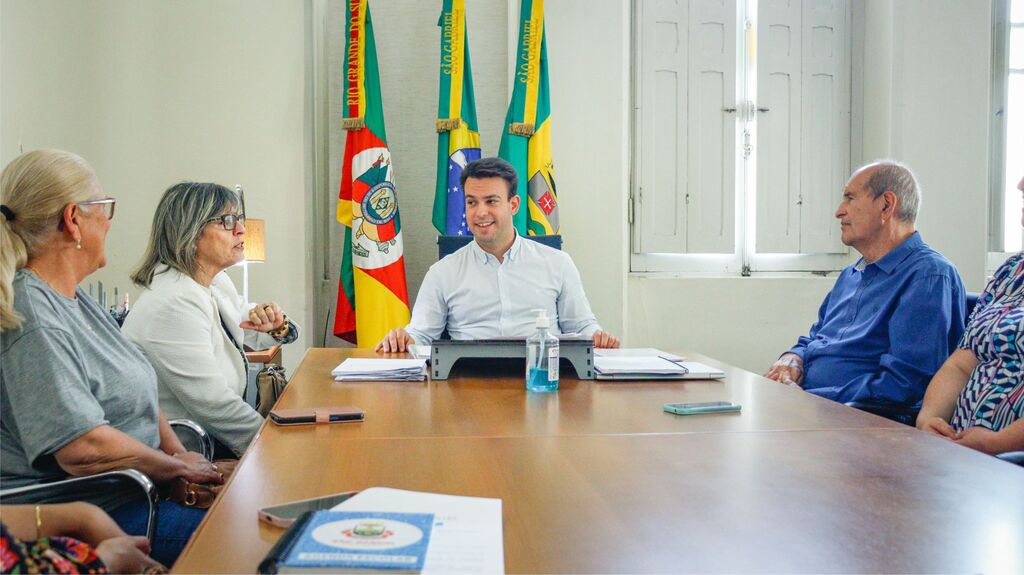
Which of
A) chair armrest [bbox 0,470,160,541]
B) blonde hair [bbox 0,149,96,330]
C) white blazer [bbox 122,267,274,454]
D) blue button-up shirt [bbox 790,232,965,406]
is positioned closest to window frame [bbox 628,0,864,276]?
blue button-up shirt [bbox 790,232,965,406]

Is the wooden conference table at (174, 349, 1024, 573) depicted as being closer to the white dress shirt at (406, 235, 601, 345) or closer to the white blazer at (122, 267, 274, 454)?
the white blazer at (122, 267, 274, 454)

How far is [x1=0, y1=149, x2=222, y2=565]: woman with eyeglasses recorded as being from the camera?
4.58ft

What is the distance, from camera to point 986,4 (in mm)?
4480

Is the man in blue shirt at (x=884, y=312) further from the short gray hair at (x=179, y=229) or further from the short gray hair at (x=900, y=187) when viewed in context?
the short gray hair at (x=179, y=229)

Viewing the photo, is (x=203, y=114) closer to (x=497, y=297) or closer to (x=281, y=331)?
(x=281, y=331)

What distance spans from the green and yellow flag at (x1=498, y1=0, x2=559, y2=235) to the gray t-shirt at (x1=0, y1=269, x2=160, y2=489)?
266 cm

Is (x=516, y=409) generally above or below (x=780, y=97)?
below

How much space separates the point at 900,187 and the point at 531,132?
1.94 metres

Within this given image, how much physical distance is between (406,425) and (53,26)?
3.20m

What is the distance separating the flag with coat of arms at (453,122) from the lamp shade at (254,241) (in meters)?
0.87

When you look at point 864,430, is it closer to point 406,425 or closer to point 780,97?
point 406,425

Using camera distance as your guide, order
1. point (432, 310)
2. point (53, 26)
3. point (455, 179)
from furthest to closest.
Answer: point (455, 179) < point (53, 26) < point (432, 310)

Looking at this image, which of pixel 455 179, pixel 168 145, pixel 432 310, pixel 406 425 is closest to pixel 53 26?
pixel 168 145

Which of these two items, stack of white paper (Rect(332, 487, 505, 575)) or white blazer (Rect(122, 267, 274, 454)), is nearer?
stack of white paper (Rect(332, 487, 505, 575))
